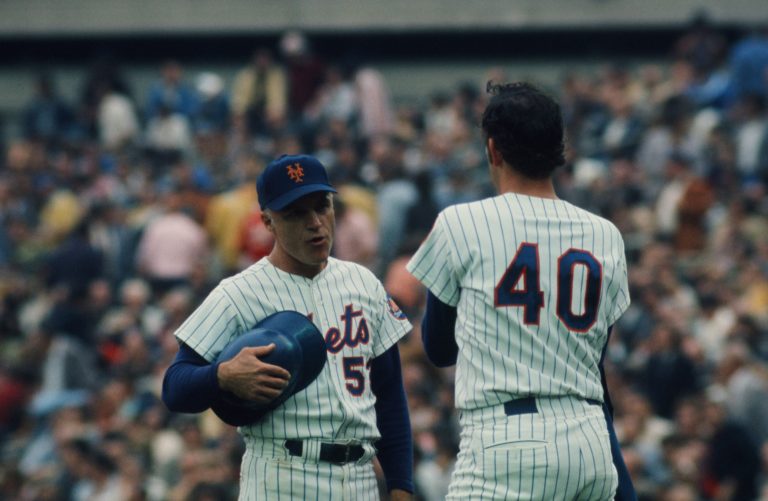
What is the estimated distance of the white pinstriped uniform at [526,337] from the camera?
14.6ft

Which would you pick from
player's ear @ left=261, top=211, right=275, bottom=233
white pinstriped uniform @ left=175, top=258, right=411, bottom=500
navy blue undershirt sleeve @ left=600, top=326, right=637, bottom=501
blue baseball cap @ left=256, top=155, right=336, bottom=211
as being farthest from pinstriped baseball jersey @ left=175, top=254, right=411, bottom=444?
navy blue undershirt sleeve @ left=600, top=326, right=637, bottom=501

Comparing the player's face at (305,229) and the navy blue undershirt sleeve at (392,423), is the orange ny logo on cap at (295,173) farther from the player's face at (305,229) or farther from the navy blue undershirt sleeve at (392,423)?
the navy blue undershirt sleeve at (392,423)

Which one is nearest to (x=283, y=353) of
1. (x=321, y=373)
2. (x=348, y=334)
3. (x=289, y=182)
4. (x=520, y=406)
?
(x=321, y=373)

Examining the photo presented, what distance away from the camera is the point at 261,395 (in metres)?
4.69

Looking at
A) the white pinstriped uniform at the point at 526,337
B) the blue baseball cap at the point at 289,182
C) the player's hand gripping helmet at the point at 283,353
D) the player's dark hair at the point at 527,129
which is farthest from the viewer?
the blue baseball cap at the point at 289,182

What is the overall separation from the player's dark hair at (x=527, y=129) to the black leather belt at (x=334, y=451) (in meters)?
1.06

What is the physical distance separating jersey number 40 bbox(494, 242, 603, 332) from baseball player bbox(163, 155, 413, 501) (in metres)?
0.71

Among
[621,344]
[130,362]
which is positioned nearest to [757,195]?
[621,344]

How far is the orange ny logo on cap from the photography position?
16.3ft

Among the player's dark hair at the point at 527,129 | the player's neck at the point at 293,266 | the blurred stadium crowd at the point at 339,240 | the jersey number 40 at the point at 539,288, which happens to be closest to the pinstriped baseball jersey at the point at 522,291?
the jersey number 40 at the point at 539,288

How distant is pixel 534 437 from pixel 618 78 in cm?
1432

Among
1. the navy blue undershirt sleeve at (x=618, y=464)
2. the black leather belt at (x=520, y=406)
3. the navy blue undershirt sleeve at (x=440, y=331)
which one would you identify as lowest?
the navy blue undershirt sleeve at (x=618, y=464)

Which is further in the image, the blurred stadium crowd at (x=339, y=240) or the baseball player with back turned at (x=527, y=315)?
the blurred stadium crowd at (x=339, y=240)

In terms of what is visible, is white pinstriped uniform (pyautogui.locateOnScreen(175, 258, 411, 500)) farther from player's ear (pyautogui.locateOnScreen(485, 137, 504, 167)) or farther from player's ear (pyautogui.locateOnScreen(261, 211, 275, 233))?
player's ear (pyautogui.locateOnScreen(485, 137, 504, 167))
